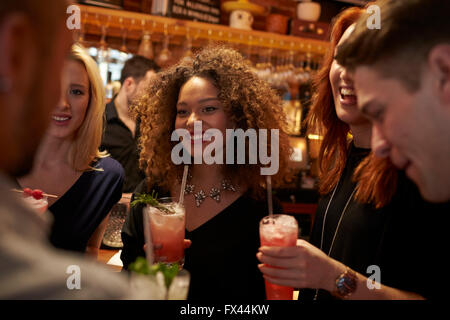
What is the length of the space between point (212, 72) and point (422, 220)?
113 cm

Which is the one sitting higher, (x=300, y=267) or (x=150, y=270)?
(x=150, y=270)

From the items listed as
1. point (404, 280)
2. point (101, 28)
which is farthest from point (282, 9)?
point (404, 280)

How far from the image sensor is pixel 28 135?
577 mm

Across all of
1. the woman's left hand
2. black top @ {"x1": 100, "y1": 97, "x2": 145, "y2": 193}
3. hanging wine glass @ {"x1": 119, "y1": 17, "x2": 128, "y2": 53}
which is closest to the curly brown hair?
the woman's left hand

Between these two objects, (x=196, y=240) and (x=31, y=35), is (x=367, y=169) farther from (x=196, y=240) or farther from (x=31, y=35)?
(x=31, y=35)

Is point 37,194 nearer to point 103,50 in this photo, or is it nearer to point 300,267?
point 300,267

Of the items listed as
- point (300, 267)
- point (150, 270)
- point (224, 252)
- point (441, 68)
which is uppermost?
point (441, 68)

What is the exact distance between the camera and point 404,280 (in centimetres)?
126

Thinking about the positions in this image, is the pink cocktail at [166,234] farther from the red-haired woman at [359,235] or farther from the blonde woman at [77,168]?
the blonde woman at [77,168]

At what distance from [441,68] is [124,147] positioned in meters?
3.23

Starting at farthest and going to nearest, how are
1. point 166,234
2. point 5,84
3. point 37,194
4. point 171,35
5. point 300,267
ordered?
point 171,35, point 37,194, point 166,234, point 300,267, point 5,84

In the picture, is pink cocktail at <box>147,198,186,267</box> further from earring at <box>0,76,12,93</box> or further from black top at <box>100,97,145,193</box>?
black top at <box>100,97,145,193</box>

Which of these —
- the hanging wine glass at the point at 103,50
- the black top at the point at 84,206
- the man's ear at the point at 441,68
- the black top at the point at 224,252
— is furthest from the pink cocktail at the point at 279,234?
the hanging wine glass at the point at 103,50
